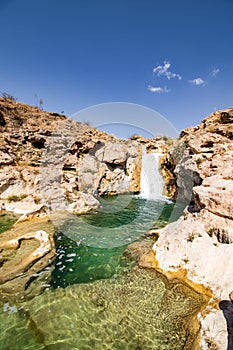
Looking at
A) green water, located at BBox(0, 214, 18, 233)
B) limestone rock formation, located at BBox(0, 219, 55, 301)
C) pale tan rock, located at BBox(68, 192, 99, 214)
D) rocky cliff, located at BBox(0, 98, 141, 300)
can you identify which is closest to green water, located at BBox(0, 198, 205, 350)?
limestone rock formation, located at BBox(0, 219, 55, 301)

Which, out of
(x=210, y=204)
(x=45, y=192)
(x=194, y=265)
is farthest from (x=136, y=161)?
(x=194, y=265)

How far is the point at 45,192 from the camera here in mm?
13969

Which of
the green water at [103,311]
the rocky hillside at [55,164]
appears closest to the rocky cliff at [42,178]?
the rocky hillside at [55,164]

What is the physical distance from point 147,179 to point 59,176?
427 inches

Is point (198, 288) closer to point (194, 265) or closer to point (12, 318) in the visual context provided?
point (194, 265)

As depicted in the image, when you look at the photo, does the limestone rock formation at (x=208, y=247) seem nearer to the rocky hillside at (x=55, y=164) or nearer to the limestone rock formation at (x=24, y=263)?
the limestone rock formation at (x=24, y=263)

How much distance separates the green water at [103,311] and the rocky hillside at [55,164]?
6.72 m

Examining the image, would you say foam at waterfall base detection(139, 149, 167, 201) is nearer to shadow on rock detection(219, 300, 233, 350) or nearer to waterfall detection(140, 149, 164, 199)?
waterfall detection(140, 149, 164, 199)

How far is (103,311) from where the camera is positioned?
416 centimetres

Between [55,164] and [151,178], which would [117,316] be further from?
[151,178]

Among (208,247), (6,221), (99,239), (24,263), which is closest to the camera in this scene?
(208,247)

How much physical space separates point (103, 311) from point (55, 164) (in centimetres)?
1619

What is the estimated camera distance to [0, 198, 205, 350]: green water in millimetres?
→ 3428

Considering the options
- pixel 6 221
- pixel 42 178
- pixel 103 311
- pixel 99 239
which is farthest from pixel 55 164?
pixel 103 311
